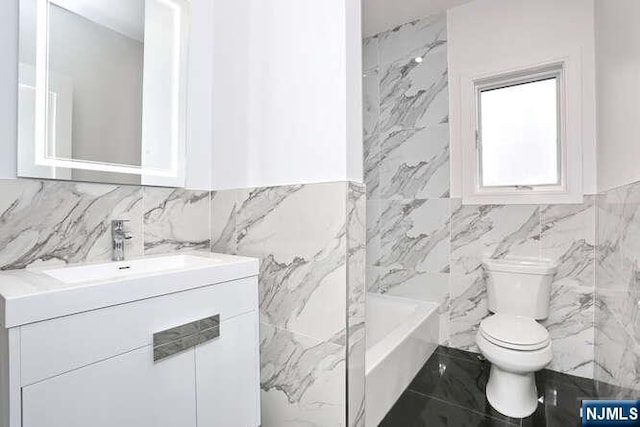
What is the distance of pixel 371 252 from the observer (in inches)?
107

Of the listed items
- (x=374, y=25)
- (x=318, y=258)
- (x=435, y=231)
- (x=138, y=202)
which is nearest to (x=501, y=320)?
(x=435, y=231)

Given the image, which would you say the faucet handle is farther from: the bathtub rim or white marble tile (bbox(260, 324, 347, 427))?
the bathtub rim

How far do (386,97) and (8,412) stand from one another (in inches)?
108

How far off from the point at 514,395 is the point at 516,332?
0.33 metres

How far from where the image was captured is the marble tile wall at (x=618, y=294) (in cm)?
117

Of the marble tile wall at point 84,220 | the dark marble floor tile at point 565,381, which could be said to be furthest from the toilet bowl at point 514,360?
the marble tile wall at point 84,220

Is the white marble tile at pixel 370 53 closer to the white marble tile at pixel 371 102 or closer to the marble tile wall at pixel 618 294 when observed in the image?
the white marble tile at pixel 371 102

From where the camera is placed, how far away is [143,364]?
0.91 meters

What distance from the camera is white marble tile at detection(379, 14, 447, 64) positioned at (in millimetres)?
2449

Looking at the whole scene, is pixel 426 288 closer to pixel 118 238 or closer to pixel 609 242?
pixel 609 242

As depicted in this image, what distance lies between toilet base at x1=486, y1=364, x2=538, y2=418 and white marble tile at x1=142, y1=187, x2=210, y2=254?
179cm

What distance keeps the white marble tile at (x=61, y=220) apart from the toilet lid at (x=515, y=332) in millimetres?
1879

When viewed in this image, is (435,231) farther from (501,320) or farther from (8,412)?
(8,412)

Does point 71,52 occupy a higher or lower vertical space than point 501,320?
higher
